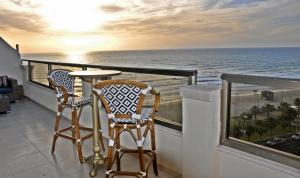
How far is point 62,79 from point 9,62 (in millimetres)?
5372

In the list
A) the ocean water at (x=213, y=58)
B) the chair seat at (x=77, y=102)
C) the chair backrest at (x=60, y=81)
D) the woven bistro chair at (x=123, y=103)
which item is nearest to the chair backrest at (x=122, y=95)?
the woven bistro chair at (x=123, y=103)

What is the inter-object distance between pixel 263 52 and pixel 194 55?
8.75 m

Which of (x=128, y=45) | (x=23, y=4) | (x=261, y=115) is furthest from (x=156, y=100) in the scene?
(x=128, y=45)

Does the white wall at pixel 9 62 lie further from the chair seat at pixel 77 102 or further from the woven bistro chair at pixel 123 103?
the woven bistro chair at pixel 123 103

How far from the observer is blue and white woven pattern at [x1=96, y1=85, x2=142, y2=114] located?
2176 mm

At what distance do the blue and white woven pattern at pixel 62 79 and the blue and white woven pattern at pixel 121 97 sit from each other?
1.15 m

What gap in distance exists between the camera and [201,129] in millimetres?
2188

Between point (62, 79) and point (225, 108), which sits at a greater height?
point (62, 79)

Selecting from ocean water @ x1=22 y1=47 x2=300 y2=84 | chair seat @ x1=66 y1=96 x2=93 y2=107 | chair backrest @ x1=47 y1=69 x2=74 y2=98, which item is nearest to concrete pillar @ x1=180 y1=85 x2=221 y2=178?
chair seat @ x1=66 y1=96 x2=93 y2=107

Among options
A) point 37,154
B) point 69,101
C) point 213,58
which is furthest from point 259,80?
point 213,58

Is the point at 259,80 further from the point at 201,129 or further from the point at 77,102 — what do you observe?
the point at 77,102

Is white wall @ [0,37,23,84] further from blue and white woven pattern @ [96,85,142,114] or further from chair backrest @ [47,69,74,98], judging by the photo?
blue and white woven pattern @ [96,85,142,114]

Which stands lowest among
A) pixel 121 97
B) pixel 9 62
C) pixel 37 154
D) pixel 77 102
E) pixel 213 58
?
pixel 37 154

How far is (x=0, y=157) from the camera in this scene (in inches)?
124
